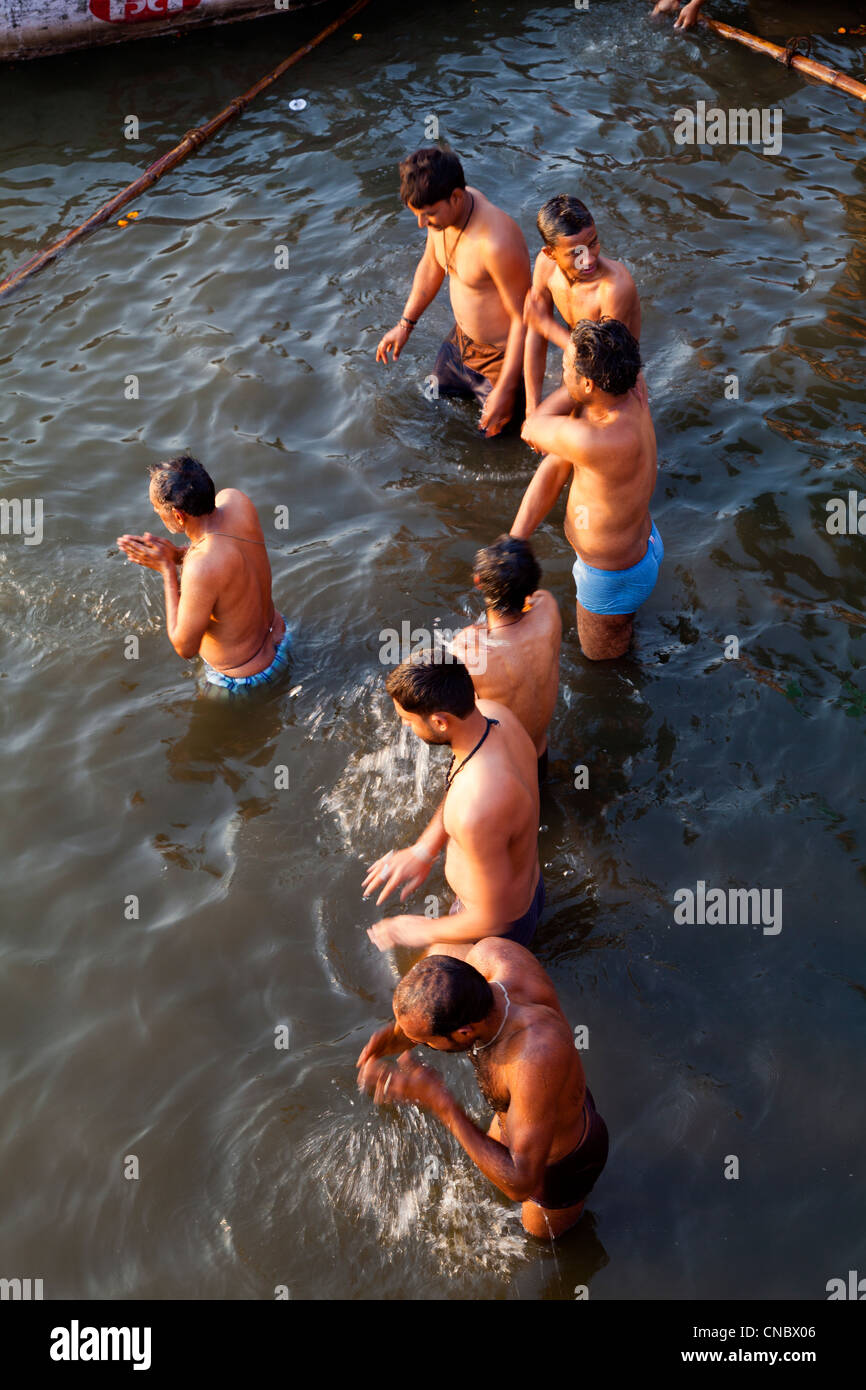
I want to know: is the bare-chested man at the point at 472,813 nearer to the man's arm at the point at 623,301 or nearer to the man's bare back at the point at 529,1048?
the man's bare back at the point at 529,1048

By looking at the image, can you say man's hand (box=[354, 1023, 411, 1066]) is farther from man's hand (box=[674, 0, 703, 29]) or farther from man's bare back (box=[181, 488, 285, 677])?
man's hand (box=[674, 0, 703, 29])

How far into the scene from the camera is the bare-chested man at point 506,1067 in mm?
3207

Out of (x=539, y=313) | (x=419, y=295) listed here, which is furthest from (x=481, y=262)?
(x=419, y=295)

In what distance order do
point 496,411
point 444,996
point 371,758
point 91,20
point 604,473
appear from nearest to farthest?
point 444,996
point 604,473
point 371,758
point 496,411
point 91,20

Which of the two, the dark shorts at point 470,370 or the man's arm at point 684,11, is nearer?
the dark shorts at point 470,370

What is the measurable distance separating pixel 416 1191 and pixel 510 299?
5027 millimetres

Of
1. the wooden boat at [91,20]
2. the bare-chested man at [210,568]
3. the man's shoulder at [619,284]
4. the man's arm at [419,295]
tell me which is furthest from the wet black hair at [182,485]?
the wooden boat at [91,20]

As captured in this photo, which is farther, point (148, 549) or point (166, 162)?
point (166, 162)

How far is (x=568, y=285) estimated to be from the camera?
6168 millimetres

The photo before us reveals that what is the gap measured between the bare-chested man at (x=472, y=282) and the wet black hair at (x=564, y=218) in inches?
31.1

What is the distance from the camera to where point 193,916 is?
508 centimetres

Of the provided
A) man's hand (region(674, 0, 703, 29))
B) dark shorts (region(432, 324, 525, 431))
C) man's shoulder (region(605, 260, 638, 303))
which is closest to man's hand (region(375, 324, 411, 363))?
dark shorts (region(432, 324, 525, 431))

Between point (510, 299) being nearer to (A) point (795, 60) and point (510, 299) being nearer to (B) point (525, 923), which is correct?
(B) point (525, 923)
